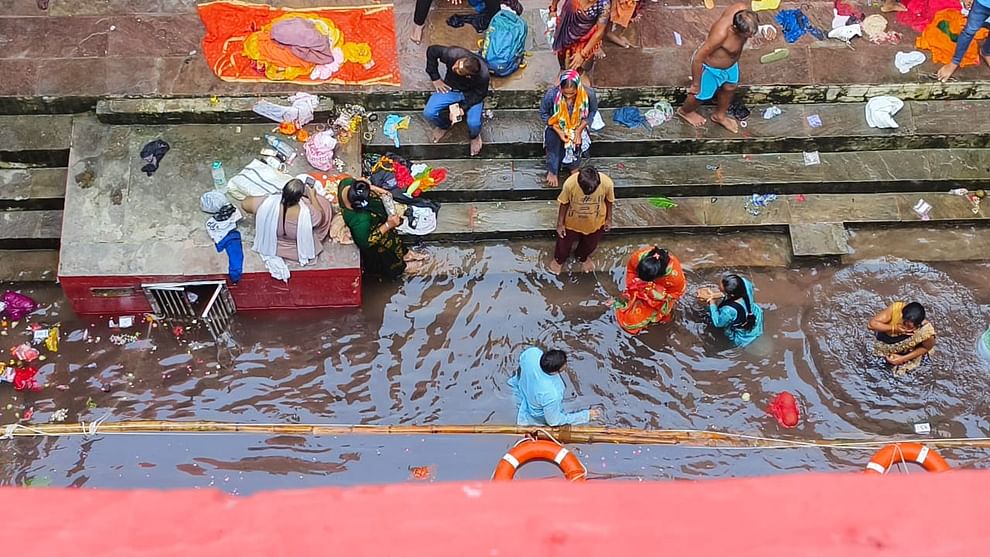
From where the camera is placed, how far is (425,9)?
7.47 m

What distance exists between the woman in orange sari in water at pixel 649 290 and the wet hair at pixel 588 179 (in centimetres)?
68

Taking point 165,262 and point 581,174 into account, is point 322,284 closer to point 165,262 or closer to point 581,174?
point 165,262

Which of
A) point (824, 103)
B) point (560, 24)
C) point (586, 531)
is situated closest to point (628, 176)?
point (560, 24)

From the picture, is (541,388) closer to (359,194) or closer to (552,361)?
(552,361)

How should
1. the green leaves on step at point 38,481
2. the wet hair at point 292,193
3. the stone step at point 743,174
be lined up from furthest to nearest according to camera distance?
the stone step at point 743,174 < the green leaves on step at point 38,481 < the wet hair at point 292,193

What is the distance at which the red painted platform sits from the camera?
6652 millimetres

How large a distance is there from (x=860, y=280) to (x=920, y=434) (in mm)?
1483

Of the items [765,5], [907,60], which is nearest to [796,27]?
[765,5]

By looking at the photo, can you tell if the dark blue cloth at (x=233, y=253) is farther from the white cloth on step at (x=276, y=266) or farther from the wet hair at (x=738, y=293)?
the wet hair at (x=738, y=293)

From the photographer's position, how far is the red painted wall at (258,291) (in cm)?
666

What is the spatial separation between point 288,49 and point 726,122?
4174 mm

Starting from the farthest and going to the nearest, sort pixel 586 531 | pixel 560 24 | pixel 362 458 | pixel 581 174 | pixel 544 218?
1. pixel 544 218
2. pixel 560 24
3. pixel 362 458
4. pixel 581 174
5. pixel 586 531

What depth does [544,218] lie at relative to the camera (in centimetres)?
748

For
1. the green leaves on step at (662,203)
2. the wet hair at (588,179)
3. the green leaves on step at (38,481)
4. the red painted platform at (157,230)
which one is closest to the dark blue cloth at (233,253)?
the red painted platform at (157,230)
